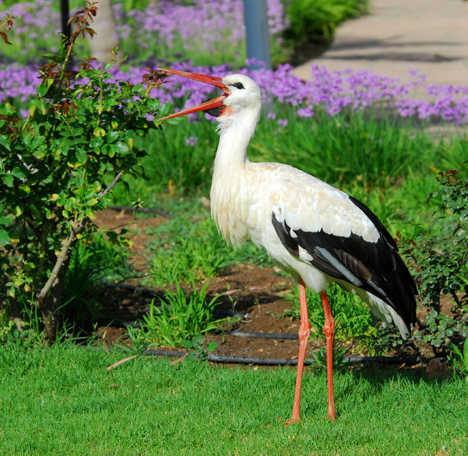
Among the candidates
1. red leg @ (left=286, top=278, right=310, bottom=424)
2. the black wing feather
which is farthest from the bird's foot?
the black wing feather

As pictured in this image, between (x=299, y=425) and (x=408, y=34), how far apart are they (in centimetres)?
1481

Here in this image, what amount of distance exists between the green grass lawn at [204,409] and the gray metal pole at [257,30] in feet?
17.0

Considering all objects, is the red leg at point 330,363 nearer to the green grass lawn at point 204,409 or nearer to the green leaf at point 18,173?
the green grass lawn at point 204,409

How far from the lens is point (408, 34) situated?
1755 cm

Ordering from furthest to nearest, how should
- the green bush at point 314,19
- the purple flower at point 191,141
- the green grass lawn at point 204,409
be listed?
the green bush at point 314,19, the purple flower at point 191,141, the green grass lawn at point 204,409

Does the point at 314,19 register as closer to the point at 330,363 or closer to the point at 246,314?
the point at 246,314

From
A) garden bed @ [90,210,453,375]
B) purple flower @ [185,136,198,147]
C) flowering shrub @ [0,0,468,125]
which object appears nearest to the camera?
garden bed @ [90,210,453,375]

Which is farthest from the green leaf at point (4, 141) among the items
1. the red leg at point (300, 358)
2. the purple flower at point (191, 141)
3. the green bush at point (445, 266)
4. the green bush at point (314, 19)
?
the green bush at point (314, 19)

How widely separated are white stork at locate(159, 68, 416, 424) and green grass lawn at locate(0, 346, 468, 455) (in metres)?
0.24

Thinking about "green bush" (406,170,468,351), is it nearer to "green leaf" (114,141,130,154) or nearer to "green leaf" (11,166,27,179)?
"green leaf" (114,141,130,154)

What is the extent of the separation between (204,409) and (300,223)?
42.6 inches

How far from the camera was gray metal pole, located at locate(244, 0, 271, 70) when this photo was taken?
913cm

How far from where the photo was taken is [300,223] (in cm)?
419

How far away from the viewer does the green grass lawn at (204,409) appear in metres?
3.84
